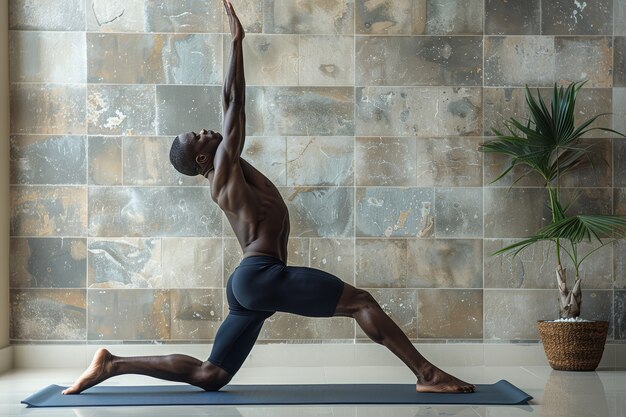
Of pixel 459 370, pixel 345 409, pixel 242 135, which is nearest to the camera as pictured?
pixel 345 409

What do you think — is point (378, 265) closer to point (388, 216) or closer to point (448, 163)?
point (388, 216)

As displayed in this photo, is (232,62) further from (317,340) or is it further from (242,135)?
(317,340)

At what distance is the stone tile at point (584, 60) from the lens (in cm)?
629

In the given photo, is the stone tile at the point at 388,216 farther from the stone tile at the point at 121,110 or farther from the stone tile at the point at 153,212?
the stone tile at the point at 121,110

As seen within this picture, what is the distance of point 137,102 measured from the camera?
6.20m

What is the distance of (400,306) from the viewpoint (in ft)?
20.3

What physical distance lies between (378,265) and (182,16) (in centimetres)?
218

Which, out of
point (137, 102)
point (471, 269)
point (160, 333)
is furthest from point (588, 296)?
point (137, 102)

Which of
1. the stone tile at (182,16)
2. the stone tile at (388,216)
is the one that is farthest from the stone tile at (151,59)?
the stone tile at (388,216)

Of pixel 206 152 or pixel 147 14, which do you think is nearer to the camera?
pixel 206 152

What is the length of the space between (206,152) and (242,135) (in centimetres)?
20

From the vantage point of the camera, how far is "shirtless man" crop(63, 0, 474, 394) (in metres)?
4.32

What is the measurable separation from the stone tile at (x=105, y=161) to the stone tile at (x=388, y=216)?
1654 mm

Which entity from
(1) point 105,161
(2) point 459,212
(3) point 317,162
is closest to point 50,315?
(1) point 105,161
